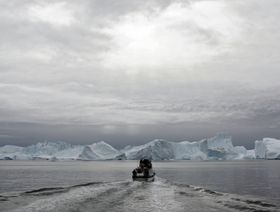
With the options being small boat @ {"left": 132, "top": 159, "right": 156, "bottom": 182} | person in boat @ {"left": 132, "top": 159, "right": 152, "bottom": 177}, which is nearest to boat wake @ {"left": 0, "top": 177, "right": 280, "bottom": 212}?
small boat @ {"left": 132, "top": 159, "right": 156, "bottom": 182}

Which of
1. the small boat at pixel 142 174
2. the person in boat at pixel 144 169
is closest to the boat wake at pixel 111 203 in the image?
the small boat at pixel 142 174

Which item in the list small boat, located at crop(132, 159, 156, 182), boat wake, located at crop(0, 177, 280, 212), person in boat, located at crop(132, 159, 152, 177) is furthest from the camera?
person in boat, located at crop(132, 159, 152, 177)

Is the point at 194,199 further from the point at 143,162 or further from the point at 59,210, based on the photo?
the point at 143,162

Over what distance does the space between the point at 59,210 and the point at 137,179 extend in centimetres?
4102

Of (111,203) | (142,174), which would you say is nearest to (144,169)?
(142,174)

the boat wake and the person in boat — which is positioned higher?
the person in boat

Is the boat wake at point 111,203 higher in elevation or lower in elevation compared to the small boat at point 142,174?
lower

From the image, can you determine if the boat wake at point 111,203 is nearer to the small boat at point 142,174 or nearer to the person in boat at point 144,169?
the small boat at point 142,174

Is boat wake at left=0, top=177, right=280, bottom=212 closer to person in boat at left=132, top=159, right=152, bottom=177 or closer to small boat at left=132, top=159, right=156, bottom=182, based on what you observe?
small boat at left=132, top=159, right=156, bottom=182

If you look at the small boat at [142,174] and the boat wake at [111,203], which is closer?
the boat wake at [111,203]

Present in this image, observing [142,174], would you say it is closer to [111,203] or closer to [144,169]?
[144,169]

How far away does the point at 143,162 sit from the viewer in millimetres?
83750

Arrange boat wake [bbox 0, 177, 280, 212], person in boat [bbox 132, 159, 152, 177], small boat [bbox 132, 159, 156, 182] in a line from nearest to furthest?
boat wake [bbox 0, 177, 280, 212] → small boat [bbox 132, 159, 156, 182] → person in boat [bbox 132, 159, 152, 177]

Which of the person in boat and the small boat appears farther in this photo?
Answer: the person in boat
